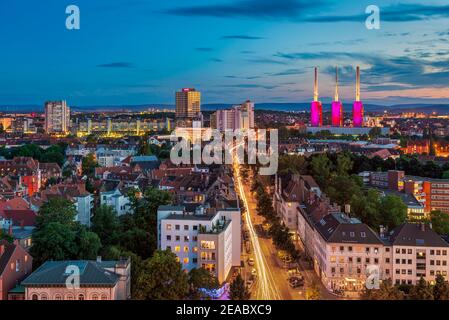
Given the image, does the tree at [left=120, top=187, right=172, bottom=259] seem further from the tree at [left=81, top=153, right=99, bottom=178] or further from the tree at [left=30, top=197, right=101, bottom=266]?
the tree at [left=81, top=153, right=99, bottom=178]

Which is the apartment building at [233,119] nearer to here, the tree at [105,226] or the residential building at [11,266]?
the tree at [105,226]

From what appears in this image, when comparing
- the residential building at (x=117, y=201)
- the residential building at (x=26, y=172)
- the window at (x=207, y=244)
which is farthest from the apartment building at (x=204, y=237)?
the residential building at (x=26, y=172)

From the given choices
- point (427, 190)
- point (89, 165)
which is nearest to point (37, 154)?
point (89, 165)

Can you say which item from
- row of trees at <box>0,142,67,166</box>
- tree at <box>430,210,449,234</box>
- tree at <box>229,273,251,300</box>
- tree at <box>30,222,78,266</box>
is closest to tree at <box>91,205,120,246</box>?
tree at <box>30,222,78,266</box>

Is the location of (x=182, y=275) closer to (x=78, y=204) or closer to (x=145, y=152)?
(x=78, y=204)

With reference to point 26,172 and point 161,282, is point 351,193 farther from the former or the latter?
point 26,172

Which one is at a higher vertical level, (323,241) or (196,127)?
(196,127)
